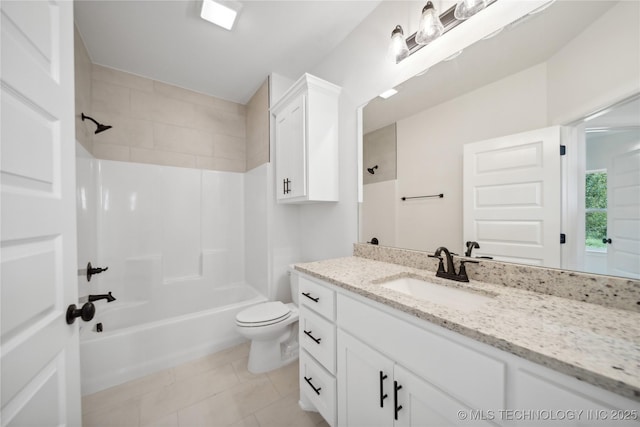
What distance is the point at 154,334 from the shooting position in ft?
5.90

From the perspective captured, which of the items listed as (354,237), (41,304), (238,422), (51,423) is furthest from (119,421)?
(354,237)

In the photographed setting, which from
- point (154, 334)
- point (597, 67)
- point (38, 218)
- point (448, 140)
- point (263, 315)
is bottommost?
point (154, 334)

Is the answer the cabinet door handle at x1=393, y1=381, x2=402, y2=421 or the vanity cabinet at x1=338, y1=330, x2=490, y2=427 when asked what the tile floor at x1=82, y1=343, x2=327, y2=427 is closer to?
the vanity cabinet at x1=338, y1=330, x2=490, y2=427

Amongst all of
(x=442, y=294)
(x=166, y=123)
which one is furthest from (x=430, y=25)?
(x=166, y=123)

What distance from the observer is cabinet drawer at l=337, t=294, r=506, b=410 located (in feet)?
1.88

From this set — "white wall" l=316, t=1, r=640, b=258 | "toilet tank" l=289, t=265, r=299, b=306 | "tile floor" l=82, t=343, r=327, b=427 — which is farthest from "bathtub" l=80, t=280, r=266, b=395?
"white wall" l=316, t=1, r=640, b=258

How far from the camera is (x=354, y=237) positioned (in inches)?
67.5

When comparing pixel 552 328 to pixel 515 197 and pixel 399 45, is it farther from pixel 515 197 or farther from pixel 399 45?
pixel 399 45

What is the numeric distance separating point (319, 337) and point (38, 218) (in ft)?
3.75

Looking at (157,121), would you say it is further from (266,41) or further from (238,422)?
(238,422)

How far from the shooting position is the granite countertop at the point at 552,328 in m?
0.44

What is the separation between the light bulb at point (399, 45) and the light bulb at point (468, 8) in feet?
0.92

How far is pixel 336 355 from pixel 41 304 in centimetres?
105

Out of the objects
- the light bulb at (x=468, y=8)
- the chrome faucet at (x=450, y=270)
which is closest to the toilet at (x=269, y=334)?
the chrome faucet at (x=450, y=270)
